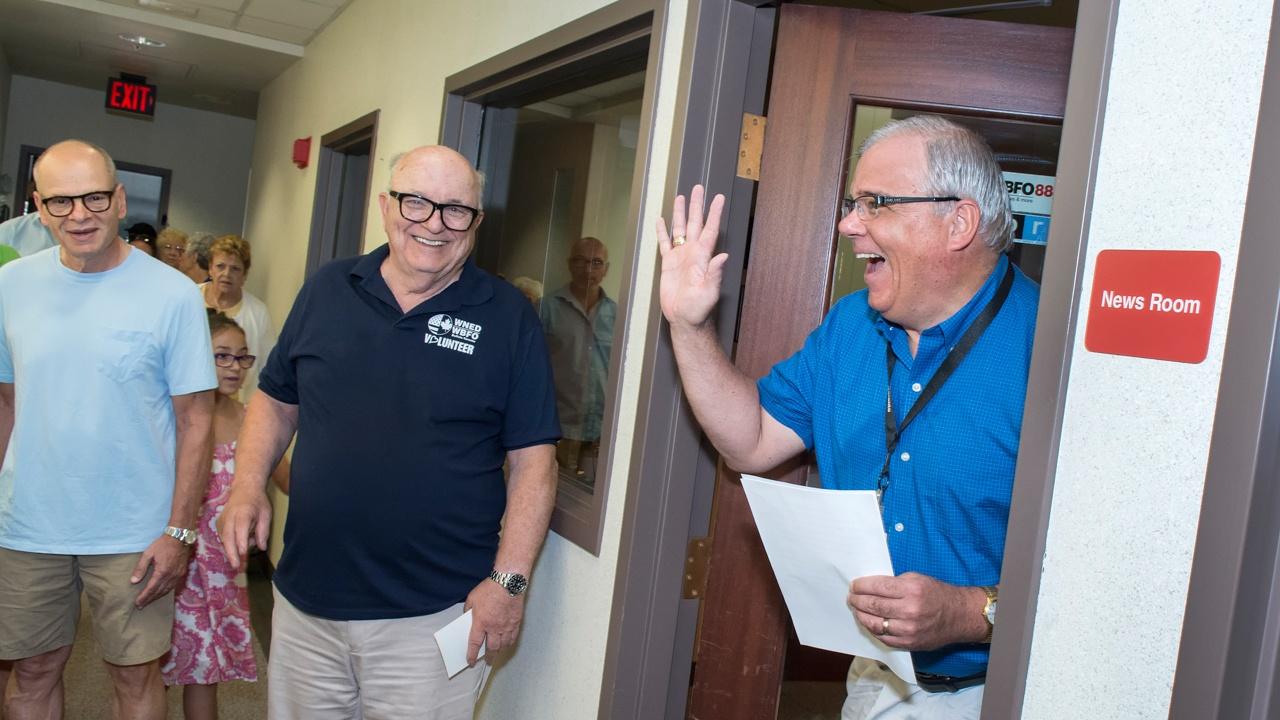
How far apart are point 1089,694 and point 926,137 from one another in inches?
34.9

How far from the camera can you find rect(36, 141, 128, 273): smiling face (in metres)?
2.35

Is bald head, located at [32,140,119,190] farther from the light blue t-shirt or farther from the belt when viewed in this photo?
the belt

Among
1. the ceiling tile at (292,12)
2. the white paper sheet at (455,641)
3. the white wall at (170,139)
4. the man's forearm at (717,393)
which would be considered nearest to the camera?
the man's forearm at (717,393)

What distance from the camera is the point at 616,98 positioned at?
8.45 ft

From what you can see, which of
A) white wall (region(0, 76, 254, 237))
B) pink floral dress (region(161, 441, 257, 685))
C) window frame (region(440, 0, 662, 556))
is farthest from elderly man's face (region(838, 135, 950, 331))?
white wall (region(0, 76, 254, 237))

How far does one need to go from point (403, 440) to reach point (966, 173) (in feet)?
4.09

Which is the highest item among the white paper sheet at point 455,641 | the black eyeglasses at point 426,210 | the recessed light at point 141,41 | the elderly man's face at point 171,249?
the recessed light at point 141,41

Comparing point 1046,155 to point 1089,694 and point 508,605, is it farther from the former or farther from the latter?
point 508,605

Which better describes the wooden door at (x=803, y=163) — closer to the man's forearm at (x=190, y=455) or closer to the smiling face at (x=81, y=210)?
the man's forearm at (x=190, y=455)

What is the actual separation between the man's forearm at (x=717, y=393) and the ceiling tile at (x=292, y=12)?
4683mm

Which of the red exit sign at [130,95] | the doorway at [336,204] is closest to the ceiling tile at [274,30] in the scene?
the doorway at [336,204]

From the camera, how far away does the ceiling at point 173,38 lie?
607cm

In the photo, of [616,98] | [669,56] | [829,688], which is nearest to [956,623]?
[669,56]

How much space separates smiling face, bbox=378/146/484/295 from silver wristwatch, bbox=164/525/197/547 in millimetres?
887
